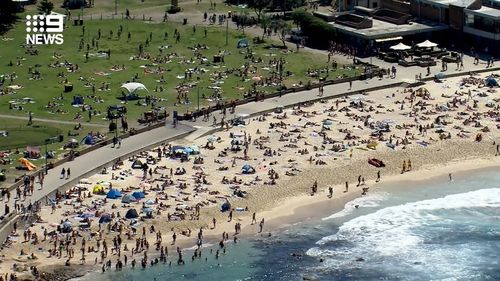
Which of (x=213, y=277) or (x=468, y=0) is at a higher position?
(x=468, y=0)

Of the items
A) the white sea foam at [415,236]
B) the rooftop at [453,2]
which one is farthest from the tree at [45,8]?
the white sea foam at [415,236]

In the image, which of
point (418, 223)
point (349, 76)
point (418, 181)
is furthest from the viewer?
point (349, 76)

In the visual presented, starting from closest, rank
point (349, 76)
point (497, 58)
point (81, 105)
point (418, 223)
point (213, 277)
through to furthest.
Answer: point (213, 277), point (418, 223), point (81, 105), point (349, 76), point (497, 58)

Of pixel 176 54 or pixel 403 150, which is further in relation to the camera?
pixel 176 54

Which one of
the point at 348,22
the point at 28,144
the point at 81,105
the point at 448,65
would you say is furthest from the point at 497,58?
the point at 28,144

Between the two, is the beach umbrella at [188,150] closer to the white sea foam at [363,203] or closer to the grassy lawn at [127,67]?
the grassy lawn at [127,67]

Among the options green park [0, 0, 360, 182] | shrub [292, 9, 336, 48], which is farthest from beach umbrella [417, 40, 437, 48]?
shrub [292, 9, 336, 48]

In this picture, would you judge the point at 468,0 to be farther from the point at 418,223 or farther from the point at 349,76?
the point at 418,223
